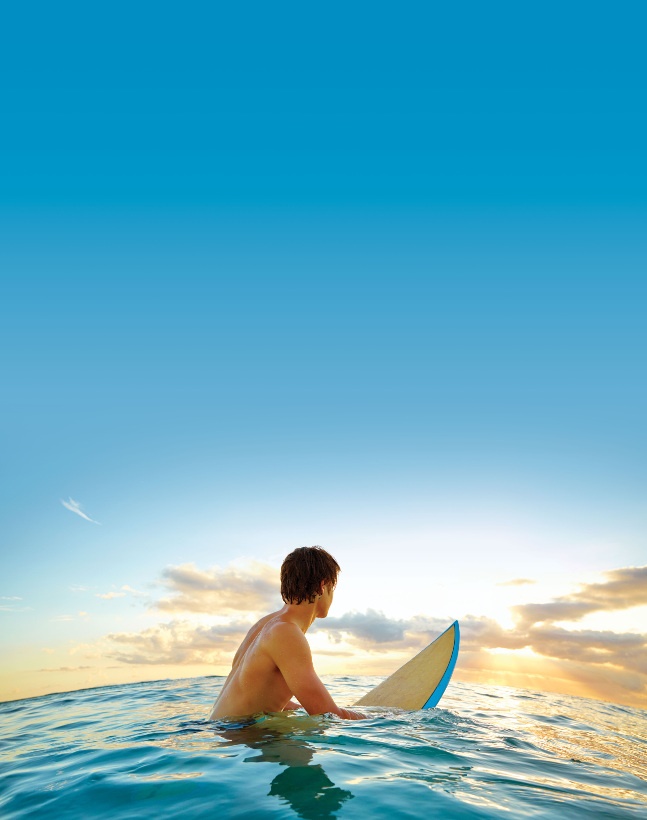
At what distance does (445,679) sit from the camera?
770 cm

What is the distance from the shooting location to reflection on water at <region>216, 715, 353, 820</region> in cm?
319

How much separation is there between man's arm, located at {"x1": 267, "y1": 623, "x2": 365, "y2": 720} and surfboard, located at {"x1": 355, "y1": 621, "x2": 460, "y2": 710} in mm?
2608

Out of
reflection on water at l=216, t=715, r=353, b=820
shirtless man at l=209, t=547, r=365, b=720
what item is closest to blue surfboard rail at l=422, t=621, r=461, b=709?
shirtless man at l=209, t=547, r=365, b=720

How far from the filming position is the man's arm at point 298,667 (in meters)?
4.97

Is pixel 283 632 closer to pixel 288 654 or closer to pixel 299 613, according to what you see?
pixel 288 654

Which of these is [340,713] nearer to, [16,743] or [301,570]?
[301,570]

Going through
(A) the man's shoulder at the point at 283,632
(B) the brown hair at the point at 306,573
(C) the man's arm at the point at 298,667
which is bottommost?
(C) the man's arm at the point at 298,667

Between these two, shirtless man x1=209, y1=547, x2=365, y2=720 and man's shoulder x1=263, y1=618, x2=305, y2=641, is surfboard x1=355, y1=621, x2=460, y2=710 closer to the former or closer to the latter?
shirtless man x1=209, y1=547, x2=365, y2=720

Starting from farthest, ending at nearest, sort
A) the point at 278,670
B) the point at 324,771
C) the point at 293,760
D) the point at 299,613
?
the point at 299,613
the point at 278,670
the point at 293,760
the point at 324,771

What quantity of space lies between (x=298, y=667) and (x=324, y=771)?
1.18 metres

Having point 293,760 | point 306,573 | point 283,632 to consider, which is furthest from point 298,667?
point 293,760

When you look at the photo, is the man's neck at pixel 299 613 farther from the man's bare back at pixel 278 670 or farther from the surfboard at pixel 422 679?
the surfboard at pixel 422 679

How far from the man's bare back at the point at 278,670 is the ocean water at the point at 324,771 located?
20 cm

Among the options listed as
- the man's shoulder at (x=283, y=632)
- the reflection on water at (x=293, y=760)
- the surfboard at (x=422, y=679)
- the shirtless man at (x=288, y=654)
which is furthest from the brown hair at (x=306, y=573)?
the surfboard at (x=422, y=679)
